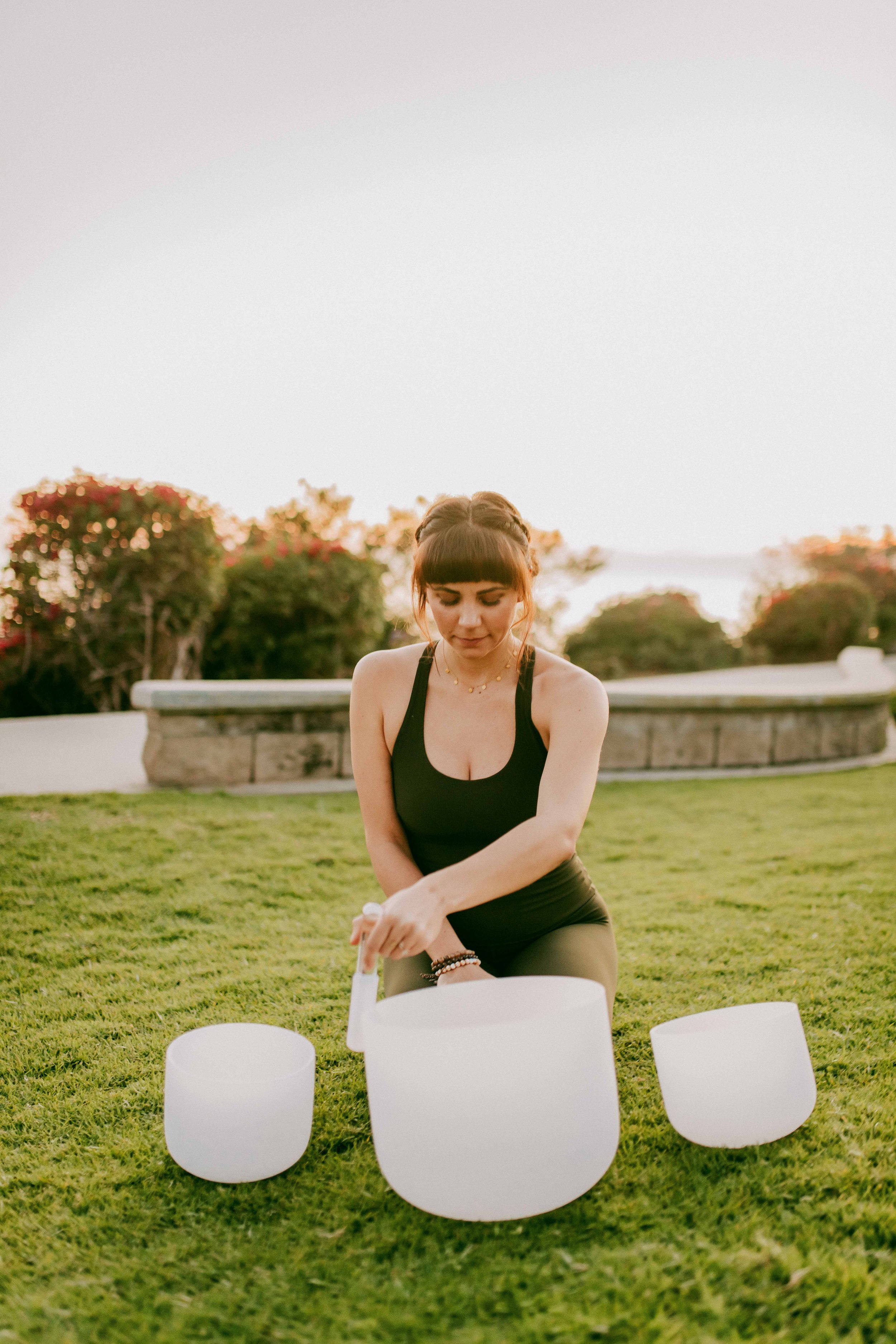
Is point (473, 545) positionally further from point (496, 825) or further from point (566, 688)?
point (496, 825)

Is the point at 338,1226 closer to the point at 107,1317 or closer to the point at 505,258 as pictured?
the point at 107,1317

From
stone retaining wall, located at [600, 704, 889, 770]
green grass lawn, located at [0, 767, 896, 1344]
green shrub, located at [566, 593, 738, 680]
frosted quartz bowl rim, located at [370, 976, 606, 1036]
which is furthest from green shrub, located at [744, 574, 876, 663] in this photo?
frosted quartz bowl rim, located at [370, 976, 606, 1036]

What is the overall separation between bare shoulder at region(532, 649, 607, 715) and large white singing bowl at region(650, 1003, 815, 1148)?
27.0 inches

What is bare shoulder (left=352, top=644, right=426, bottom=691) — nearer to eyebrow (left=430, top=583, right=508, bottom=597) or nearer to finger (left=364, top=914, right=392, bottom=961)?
eyebrow (left=430, top=583, right=508, bottom=597)

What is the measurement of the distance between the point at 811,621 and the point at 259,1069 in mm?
12927

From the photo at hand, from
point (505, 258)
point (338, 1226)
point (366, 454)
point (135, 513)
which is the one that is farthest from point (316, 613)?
point (338, 1226)

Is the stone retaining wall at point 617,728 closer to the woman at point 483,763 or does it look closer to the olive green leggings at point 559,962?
the woman at point 483,763

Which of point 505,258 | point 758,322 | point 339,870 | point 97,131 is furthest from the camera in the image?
point 758,322

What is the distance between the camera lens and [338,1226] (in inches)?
56.1

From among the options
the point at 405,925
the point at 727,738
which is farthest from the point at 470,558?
the point at 727,738

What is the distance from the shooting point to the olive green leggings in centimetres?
170

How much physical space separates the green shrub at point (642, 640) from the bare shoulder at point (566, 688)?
31.5ft

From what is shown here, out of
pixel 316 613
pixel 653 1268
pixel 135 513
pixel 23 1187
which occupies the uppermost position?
pixel 135 513

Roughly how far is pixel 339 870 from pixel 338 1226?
2.18 meters
